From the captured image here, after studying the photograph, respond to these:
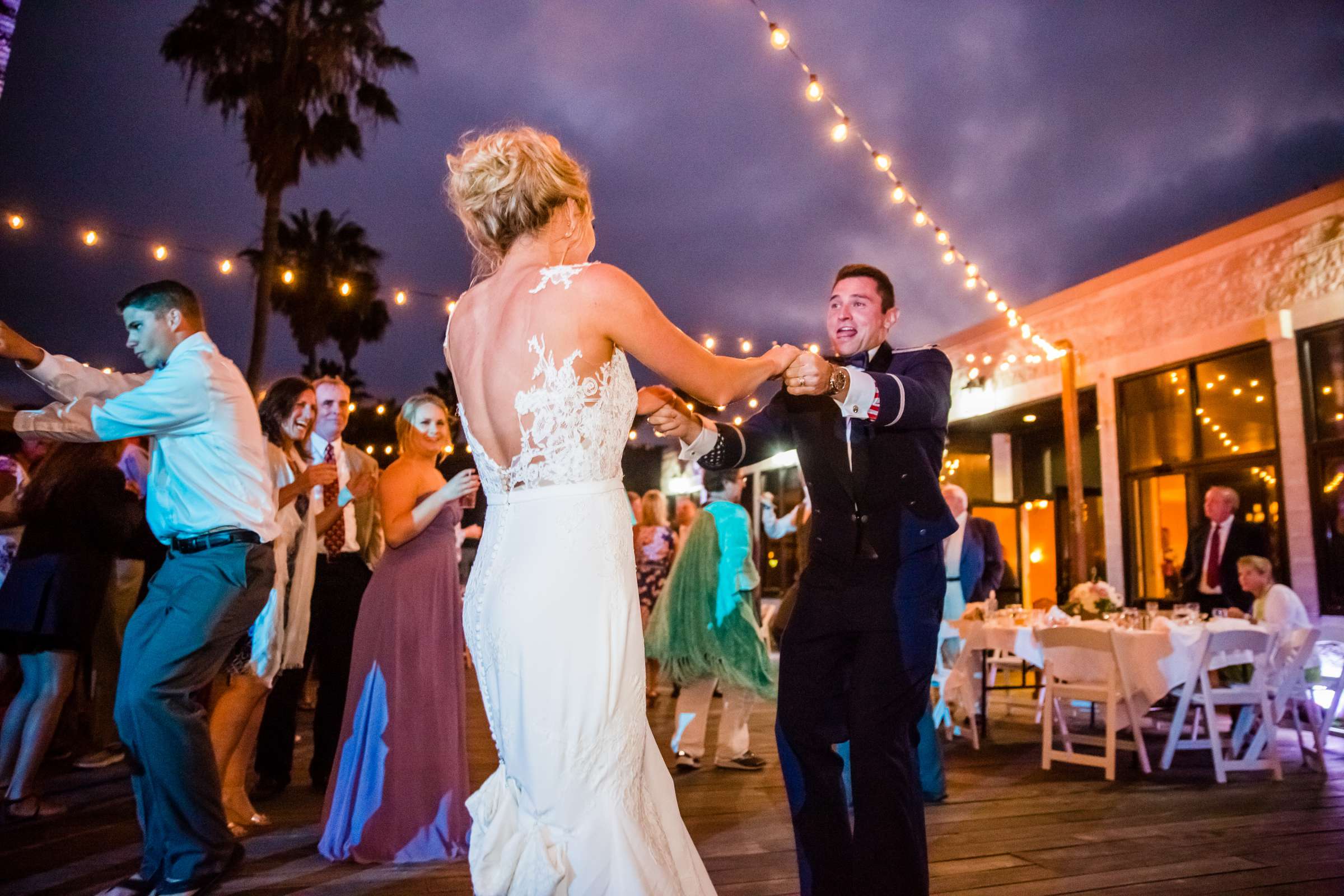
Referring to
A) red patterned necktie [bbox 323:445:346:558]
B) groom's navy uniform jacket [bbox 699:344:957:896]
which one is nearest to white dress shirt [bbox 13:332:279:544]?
groom's navy uniform jacket [bbox 699:344:957:896]

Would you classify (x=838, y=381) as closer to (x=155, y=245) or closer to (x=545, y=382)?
(x=545, y=382)

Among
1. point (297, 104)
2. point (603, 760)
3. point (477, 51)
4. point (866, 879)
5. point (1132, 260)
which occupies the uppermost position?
point (297, 104)

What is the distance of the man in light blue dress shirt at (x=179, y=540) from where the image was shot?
2.64m

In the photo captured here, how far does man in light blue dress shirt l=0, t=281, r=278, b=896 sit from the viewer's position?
264 centimetres

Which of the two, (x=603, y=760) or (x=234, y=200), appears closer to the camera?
(x=603, y=760)

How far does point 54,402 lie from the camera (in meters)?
2.73

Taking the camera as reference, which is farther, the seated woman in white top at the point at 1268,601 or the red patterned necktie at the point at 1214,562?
the red patterned necktie at the point at 1214,562

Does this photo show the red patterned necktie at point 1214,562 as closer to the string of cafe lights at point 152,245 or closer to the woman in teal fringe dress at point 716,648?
the string of cafe lights at point 152,245

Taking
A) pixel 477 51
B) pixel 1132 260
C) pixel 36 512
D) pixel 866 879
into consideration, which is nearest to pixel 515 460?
pixel 866 879

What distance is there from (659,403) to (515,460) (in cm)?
66

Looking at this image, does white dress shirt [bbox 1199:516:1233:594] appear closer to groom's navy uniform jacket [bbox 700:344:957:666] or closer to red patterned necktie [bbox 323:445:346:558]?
groom's navy uniform jacket [bbox 700:344:957:666]

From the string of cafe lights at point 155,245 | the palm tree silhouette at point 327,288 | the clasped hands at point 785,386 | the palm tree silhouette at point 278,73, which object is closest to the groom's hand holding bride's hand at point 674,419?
the clasped hands at point 785,386

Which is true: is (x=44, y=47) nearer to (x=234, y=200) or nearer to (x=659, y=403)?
(x=659, y=403)

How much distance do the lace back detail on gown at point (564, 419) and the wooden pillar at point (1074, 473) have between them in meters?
10.4
